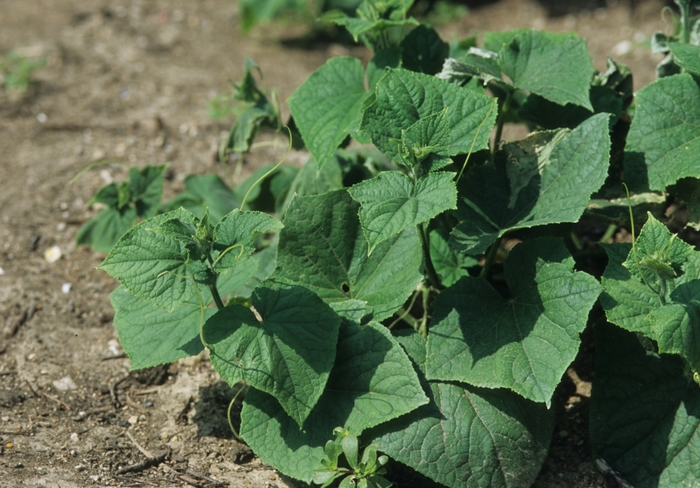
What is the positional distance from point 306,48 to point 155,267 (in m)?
4.23

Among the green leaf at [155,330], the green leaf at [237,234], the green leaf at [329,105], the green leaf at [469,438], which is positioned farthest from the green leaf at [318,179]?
the green leaf at [469,438]

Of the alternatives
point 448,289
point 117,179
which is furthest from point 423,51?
point 117,179

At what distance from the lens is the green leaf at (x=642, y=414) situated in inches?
111

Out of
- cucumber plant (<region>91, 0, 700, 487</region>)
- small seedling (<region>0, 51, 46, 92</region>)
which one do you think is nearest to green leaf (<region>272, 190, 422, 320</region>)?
cucumber plant (<region>91, 0, 700, 487</region>)

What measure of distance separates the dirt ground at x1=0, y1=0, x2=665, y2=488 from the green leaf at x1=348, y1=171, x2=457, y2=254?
116 cm

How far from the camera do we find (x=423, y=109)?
113 inches

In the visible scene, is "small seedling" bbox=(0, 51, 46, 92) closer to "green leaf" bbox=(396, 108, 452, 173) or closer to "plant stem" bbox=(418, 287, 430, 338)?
"plant stem" bbox=(418, 287, 430, 338)

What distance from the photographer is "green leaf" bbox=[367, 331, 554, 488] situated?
2.77 metres

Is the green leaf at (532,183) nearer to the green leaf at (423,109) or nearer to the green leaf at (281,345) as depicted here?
the green leaf at (423,109)

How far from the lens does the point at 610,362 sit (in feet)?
9.80

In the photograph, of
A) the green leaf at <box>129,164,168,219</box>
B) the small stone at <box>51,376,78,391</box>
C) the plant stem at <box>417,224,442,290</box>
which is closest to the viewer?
the plant stem at <box>417,224,442,290</box>

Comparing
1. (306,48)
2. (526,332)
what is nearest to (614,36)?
(306,48)

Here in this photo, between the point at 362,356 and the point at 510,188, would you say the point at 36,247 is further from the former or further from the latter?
the point at 510,188

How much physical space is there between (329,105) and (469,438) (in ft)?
5.01
